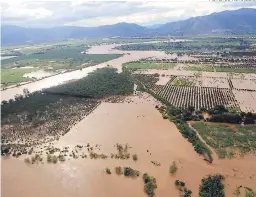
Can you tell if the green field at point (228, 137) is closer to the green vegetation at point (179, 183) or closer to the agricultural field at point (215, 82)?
the green vegetation at point (179, 183)

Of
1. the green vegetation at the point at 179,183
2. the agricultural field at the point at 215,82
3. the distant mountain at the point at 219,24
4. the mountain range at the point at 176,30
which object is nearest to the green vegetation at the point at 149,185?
the green vegetation at the point at 179,183

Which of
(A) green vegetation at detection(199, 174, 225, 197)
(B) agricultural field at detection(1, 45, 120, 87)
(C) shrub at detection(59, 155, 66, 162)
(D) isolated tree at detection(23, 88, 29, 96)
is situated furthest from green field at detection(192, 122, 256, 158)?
(B) agricultural field at detection(1, 45, 120, 87)

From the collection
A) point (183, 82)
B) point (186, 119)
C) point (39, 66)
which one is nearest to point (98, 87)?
point (183, 82)

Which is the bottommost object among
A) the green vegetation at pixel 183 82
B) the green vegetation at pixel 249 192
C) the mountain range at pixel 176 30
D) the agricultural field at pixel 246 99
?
the green vegetation at pixel 249 192

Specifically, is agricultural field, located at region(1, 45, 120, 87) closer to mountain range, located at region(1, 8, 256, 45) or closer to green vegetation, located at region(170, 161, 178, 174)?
green vegetation, located at region(170, 161, 178, 174)

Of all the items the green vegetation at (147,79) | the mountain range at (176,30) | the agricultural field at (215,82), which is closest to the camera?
the agricultural field at (215,82)

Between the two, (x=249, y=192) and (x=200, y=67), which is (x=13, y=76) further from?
(x=249, y=192)

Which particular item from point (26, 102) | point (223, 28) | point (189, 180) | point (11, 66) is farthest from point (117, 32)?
point (189, 180)

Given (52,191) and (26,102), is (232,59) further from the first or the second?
(52,191)
